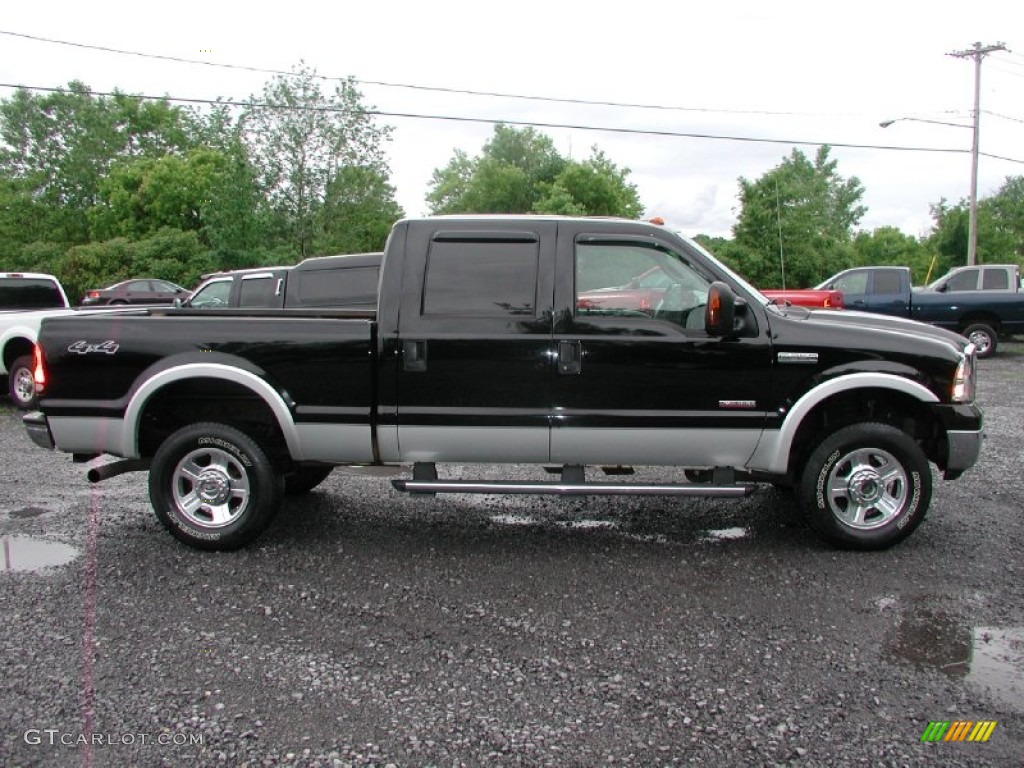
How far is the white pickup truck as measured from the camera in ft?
34.4

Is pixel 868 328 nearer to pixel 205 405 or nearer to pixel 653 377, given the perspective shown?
pixel 653 377

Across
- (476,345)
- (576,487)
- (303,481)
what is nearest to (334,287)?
(303,481)

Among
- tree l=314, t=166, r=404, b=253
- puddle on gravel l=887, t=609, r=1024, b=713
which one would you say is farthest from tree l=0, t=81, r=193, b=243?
puddle on gravel l=887, t=609, r=1024, b=713

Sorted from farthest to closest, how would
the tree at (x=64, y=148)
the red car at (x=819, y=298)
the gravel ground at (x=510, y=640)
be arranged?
the tree at (x=64, y=148), the red car at (x=819, y=298), the gravel ground at (x=510, y=640)

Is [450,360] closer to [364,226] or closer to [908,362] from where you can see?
[908,362]

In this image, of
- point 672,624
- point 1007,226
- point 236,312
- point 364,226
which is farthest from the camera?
point 1007,226

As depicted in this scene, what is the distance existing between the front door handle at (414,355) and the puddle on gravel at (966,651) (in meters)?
2.85

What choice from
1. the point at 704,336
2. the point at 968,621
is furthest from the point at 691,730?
the point at 704,336

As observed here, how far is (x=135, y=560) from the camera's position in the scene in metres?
4.87

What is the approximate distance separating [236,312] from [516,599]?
2594mm

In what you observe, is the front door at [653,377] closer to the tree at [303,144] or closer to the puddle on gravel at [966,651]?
the puddle on gravel at [966,651]

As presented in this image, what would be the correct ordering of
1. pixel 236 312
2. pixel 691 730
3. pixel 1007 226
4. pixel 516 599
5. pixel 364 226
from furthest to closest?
1. pixel 1007 226
2. pixel 364 226
3. pixel 236 312
4. pixel 516 599
5. pixel 691 730

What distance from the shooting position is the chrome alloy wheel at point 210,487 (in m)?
4.96

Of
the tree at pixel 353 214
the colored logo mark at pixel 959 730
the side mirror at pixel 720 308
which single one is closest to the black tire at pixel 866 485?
the side mirror at pixel 720 308
